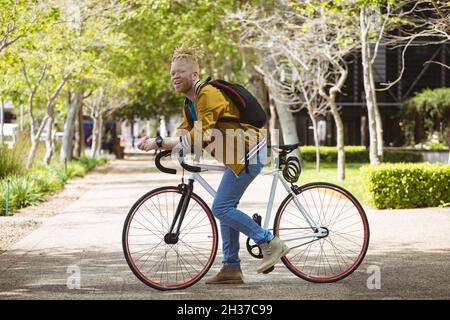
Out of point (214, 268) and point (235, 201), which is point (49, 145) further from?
point (235, 201)

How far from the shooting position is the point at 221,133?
20.7ft

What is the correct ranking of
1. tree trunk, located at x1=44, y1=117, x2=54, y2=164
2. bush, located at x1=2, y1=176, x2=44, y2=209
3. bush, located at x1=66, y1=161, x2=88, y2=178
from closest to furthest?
bush, located at x1=2, y1=176, x2=44, y2=209
tree trunk, located at x1=44, y1=117, x2=54, y2=164
bush, located at x1=66, y1=161, x2=88, y2=178

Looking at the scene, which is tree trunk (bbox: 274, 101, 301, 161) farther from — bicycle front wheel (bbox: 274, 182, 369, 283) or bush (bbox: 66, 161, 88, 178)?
bicycle front wheel (bbox: 274, 182, 369, 283)

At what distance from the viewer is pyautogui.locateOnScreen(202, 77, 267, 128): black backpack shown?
20.6 feet

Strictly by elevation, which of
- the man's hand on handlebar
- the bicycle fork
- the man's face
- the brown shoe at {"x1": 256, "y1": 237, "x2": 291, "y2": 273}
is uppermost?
the man's face

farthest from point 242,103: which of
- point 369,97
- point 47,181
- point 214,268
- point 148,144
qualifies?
point 47,181

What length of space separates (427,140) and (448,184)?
28105 millimetres

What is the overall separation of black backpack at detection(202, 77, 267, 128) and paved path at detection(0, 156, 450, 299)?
1258 millimetres

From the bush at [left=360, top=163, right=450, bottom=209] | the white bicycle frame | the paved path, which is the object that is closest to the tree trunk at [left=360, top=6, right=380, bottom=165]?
the bush at [left=360, top=163, right=450, bottom=209]

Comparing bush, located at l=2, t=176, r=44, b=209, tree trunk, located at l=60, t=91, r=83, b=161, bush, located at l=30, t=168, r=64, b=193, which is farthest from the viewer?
tree trunk, located at l=60, t=91, r=83, b=161

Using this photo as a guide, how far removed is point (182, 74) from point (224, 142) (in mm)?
591

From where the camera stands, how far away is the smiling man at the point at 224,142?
6.21 m

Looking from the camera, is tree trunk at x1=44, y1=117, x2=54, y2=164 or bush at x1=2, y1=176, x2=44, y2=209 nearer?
bush at x1=2, y1=176, x2=44, y2=209
